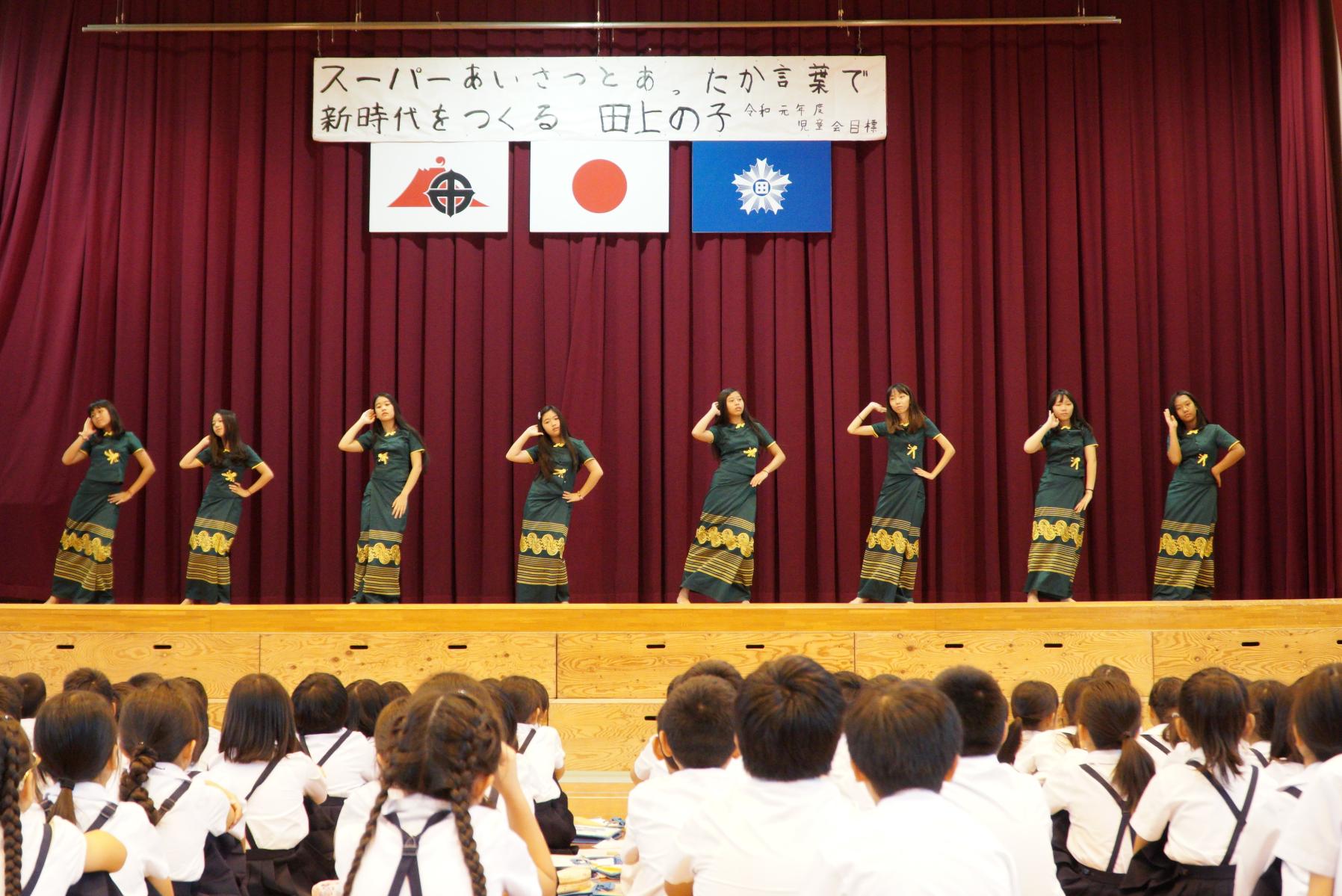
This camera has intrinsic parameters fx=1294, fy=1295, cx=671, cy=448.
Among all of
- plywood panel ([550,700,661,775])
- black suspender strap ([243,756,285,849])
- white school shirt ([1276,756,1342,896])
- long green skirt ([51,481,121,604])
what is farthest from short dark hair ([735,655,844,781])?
long green skirt ([51,481,121,604])

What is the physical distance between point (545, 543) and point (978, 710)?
17.4 feet

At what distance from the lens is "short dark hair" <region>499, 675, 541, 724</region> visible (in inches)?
154

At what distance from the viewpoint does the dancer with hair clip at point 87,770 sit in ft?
7.70

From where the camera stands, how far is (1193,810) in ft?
9.32

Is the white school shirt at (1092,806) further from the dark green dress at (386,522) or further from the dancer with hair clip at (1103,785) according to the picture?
the dark green dress at (386,522)

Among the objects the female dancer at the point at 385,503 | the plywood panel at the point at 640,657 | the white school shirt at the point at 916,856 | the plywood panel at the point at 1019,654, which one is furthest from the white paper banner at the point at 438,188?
the white school shirt at the point at 916,856

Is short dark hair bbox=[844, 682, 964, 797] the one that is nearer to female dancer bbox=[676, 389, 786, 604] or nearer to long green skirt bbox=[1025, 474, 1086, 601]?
female dancer bbox=[676, 389, 786, 604]

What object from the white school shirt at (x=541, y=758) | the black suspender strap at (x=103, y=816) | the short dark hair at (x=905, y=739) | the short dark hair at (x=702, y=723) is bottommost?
the white school shirt at (x=541, y=758)

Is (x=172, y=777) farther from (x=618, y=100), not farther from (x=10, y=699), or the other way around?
(x=618, y=100)

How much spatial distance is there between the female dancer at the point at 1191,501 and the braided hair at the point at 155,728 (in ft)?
20.8

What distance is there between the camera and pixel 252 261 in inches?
356

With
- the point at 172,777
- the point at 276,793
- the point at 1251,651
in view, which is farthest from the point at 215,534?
the point at 1251,651

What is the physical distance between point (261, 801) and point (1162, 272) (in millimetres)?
7672

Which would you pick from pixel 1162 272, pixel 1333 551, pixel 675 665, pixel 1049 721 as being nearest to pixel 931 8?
pixel 1162 272
